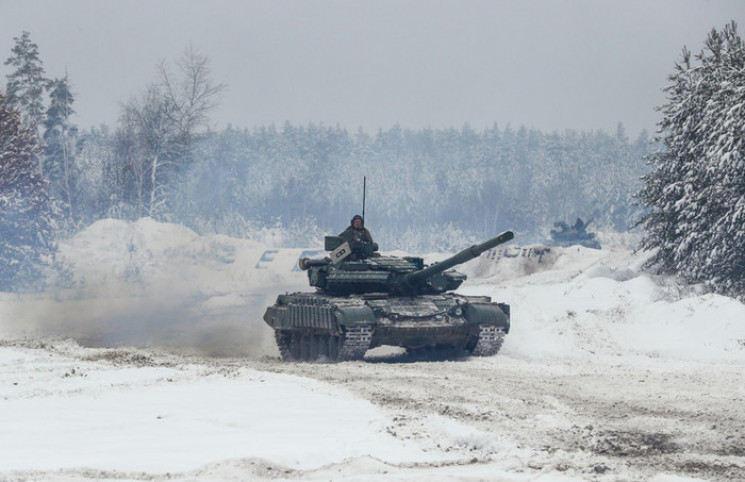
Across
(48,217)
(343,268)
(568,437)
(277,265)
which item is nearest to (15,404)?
(568,437)

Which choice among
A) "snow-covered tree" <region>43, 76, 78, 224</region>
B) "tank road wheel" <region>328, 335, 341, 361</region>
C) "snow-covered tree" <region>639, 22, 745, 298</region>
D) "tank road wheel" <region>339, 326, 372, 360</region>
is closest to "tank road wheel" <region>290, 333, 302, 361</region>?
"tank road wheel" <region>328, 335, 341, 361</region>

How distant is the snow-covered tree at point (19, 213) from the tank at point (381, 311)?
808 inches

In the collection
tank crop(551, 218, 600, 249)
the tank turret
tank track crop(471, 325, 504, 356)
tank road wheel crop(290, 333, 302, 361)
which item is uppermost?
the tank turret

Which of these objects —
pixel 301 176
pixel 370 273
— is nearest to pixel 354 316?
pixel 370 273

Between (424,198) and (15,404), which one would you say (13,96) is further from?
(15,404)

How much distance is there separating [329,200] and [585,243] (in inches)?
1227

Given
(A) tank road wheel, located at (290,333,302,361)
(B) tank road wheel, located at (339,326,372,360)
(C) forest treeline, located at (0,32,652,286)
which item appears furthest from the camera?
(C) forest treeline, located at (0,32,652,286)

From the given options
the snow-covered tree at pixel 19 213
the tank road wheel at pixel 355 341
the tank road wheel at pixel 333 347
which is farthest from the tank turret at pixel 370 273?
the snow-covered tree at pixel 19 213

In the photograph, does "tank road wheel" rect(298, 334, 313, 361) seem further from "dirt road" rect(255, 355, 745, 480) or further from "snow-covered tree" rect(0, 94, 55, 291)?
"snow-covered tree" rect(0, 94, 55, 291)

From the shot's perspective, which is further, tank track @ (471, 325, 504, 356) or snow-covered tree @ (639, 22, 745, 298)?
snow-covered tree @ (639, 22, 745, 298)

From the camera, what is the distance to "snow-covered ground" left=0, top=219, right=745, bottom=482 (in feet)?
28.7

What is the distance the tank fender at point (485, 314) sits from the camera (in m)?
19.1

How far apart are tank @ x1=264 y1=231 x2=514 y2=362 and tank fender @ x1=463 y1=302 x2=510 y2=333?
0.02 meters

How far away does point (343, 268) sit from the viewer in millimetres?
20094
